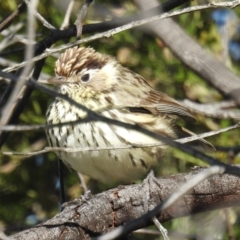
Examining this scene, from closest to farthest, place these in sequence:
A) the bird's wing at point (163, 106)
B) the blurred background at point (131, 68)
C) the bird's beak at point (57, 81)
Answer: the bird's beak at point (57, 81) < the bird's wing at point (163, 106) < the blurred background at point (131, 68)

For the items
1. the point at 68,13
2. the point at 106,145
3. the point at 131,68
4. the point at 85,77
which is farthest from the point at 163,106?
the point at 68,13

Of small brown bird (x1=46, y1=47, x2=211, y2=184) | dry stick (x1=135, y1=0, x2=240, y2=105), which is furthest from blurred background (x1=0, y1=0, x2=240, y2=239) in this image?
dry stick (x1=135, y1=0, x2=240, y2=105)

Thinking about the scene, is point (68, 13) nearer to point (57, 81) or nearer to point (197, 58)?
point (57, 81)

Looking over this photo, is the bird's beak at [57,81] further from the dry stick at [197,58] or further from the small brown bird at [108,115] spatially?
the dry stick at [197,58]

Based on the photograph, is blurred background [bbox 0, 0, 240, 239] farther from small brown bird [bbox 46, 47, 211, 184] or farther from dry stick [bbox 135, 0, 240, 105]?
dry stick [bbox 135, 0, 240, 105]

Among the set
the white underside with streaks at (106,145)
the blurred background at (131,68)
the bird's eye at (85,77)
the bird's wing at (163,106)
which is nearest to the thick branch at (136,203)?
the white underside with streaks at (106,145)

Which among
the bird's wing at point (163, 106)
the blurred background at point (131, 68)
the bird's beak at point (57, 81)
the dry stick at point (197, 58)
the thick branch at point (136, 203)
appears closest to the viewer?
the dry stick at point (197, 58)

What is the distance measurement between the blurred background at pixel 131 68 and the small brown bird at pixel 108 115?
0.36 metres

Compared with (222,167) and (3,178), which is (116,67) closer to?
(3,178)

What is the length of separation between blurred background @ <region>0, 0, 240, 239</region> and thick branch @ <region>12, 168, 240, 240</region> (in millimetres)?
1162

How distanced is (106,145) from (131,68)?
1508 mm

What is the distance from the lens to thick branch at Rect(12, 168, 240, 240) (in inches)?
154

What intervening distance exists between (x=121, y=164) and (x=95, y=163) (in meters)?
0.18

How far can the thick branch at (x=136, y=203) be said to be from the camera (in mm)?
3920
